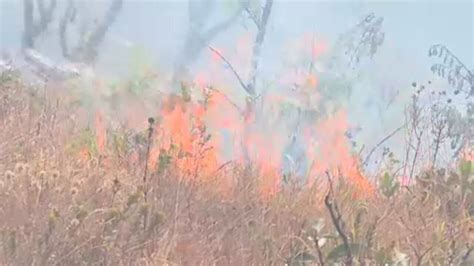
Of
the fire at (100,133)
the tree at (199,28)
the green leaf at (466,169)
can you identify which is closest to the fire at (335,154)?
the green leaf at (466,169)

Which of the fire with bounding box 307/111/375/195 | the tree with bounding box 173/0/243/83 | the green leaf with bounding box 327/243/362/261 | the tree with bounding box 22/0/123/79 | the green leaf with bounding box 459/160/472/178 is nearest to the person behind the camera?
the green leaf with bounding box 327/243/362/261

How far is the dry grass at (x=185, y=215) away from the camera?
1852mm

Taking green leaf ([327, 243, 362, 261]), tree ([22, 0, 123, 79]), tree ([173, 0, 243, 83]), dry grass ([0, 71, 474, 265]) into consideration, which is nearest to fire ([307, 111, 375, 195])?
dry grass ([0, 71, 474, 265])

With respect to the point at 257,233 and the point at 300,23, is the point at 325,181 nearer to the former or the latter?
the point at 257,233

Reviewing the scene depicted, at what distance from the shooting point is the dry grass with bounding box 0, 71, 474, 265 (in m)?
1.85

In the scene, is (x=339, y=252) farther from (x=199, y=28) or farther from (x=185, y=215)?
(x=199, y=28)

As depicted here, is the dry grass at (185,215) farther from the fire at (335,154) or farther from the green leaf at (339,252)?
the fire at (335,154)

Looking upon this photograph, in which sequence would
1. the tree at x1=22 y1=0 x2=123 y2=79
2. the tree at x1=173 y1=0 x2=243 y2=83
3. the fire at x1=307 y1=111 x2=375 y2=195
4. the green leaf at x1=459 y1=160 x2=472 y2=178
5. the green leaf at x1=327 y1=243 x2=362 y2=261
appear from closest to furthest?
the green leaf at x1=327 y1=243 x2=362 y2=261, the green leaf at x1=459 y1=160 x2=472 y2=178, the fire at x1=307 y1=111 x2=375 y2=195, the tree at x1=22 y1=0 x2=123 y2=79, the tree at x1=173 y1=0 x2=243 y2=83

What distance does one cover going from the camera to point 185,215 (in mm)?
2262

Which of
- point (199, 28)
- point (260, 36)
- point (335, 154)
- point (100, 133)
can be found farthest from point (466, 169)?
point (199, 28)

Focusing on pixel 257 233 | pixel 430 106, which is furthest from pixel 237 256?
pixel 430 106

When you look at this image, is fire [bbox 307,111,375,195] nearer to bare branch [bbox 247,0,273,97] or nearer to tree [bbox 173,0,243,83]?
bare branch [bbox 247,0,273,97]

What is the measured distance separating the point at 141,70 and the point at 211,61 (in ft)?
3.18

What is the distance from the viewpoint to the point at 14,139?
103 inches
